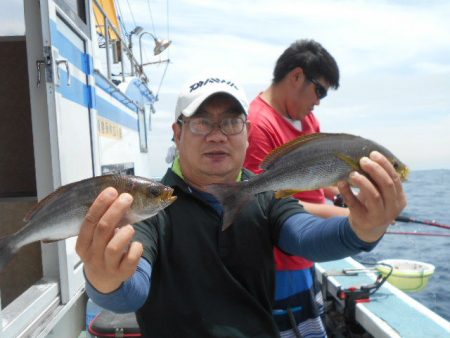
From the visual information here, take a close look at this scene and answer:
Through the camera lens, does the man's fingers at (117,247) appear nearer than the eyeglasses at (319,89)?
Yes

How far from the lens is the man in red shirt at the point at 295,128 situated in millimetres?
2902

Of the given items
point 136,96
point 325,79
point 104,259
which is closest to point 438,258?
point 136,96

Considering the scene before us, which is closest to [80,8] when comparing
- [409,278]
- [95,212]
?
[95,212]

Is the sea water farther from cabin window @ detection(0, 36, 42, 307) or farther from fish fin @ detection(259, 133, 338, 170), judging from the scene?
cabin window @ detection(0, 36, 42, 307)

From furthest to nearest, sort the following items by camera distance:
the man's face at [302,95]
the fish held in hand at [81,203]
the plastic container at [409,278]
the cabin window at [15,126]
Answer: the plastic container at [409,278], the cabin window at [15,126], the man's face at [302,95], the fish held in hand at [81,203]

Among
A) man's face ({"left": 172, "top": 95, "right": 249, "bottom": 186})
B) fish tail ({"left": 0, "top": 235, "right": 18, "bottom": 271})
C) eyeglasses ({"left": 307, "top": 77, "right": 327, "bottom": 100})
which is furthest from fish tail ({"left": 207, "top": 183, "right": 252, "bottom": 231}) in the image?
eyeglasses ({"left": 307, "top": 77, "right": 327, "bottom": 100})

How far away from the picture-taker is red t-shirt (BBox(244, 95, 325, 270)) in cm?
289

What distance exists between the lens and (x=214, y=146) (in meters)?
2.04

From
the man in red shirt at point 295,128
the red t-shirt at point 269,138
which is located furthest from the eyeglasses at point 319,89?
the red t-shirt at point 269,138

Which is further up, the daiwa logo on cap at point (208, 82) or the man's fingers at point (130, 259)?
the daiwa logo on cap at point (208, 82)

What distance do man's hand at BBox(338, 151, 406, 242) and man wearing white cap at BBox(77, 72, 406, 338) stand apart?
0.9 inches

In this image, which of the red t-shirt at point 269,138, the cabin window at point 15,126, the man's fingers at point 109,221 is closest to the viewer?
the man's fingers at point 109,221

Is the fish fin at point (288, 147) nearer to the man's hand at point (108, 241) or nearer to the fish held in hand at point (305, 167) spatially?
the fish held in hand at point (305, 167)

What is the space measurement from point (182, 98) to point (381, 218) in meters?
1.10
